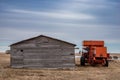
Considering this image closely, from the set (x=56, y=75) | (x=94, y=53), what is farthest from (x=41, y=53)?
(x=56, y=75)

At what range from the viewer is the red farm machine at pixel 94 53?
48031mm

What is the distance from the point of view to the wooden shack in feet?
145

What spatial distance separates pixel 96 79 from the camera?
29.0m

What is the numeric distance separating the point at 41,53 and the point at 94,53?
25.7 feet

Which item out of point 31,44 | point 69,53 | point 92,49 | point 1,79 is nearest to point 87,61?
point 92,49

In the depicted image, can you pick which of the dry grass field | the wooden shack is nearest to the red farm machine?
the wooden shack

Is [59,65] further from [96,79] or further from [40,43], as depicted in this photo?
[96,79]

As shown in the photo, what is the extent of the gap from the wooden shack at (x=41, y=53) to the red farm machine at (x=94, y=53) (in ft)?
16.3

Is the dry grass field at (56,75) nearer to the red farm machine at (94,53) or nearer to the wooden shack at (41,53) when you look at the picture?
the wooden shack at (41,53)

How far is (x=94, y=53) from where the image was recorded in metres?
48.2

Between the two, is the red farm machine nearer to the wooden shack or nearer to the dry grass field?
the wooden shack

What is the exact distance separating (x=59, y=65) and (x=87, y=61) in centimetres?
682

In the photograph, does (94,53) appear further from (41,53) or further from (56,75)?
(56,75)

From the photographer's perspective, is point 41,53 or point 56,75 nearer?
point 56,75
